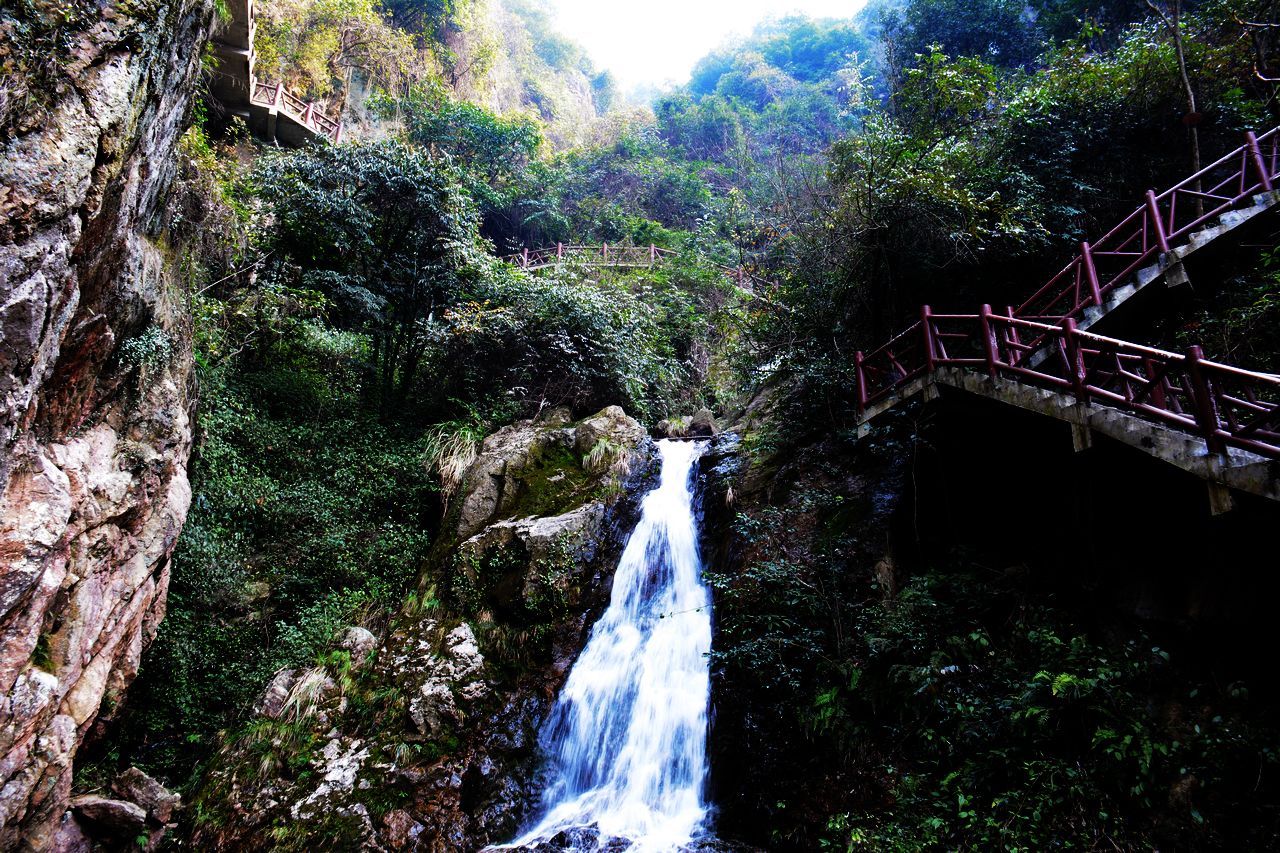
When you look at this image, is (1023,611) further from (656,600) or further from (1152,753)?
(656,600)

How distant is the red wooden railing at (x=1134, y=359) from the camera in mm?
3949

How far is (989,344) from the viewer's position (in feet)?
20.3

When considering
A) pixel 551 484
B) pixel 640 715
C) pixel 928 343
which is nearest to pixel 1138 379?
pixel 928 343

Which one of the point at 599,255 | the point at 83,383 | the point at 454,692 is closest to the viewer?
the point at 83,383

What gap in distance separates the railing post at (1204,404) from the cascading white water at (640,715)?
5.34 meters

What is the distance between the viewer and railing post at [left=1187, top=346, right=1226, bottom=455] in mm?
3920

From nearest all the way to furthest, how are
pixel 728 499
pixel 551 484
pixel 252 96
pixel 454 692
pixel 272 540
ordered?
pixel 454 692
pixel 272 540
pixel 728 499
pixel 551 484
pixel 252 96

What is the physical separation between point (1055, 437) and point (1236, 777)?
3.00 metres

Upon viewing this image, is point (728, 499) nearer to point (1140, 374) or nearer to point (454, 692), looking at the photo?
point (454, 692)

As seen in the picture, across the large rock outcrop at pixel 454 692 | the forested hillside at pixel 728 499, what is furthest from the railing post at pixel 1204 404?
the large rock outcrop at pixel 454 692

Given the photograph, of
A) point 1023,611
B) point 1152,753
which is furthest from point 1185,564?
point 1152,753

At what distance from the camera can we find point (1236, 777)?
3947mm

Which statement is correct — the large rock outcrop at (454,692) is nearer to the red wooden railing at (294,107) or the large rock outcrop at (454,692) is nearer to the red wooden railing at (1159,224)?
the red wooden railing at (1159,224)

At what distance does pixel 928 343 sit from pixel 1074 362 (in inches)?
76.7
